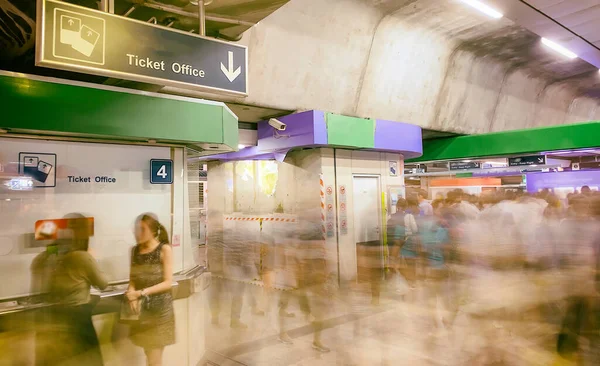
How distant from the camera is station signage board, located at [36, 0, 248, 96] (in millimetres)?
3047

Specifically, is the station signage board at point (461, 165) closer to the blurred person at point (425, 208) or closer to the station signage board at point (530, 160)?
the station signage board at point (530, 160)

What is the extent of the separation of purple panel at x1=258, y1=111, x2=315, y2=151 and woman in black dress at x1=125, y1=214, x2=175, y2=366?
12.4 ft

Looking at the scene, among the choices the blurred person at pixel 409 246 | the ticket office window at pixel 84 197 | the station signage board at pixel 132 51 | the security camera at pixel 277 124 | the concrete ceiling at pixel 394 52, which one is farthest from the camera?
the security camera at pixel 277 124

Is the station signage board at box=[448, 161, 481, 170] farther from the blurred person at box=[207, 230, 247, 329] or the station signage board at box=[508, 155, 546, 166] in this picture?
the blurred person at box=[207, 230, 247, 329]

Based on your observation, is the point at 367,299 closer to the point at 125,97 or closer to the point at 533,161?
the point at 125,97

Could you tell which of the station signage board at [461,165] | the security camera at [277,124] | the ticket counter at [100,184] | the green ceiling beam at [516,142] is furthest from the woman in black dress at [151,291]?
the station signage board at [461,165]

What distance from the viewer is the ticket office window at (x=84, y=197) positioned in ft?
13.8

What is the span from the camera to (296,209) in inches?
329

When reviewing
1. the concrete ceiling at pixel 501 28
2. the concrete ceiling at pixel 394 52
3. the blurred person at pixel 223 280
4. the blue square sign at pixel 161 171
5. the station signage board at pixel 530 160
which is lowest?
the blurred person at pixel 223 280

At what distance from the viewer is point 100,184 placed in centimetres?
477

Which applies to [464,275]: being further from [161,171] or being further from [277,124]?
[161,171]

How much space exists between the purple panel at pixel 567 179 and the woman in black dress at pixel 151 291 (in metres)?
11.4

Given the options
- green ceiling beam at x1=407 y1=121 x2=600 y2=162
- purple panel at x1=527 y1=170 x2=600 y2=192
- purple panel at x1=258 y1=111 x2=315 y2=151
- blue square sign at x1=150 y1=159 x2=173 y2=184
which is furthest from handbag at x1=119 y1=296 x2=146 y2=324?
purple panel at x1=527 y1=170 x2=600 y2=192

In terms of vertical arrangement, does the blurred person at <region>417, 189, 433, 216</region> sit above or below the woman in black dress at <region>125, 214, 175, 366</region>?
above
